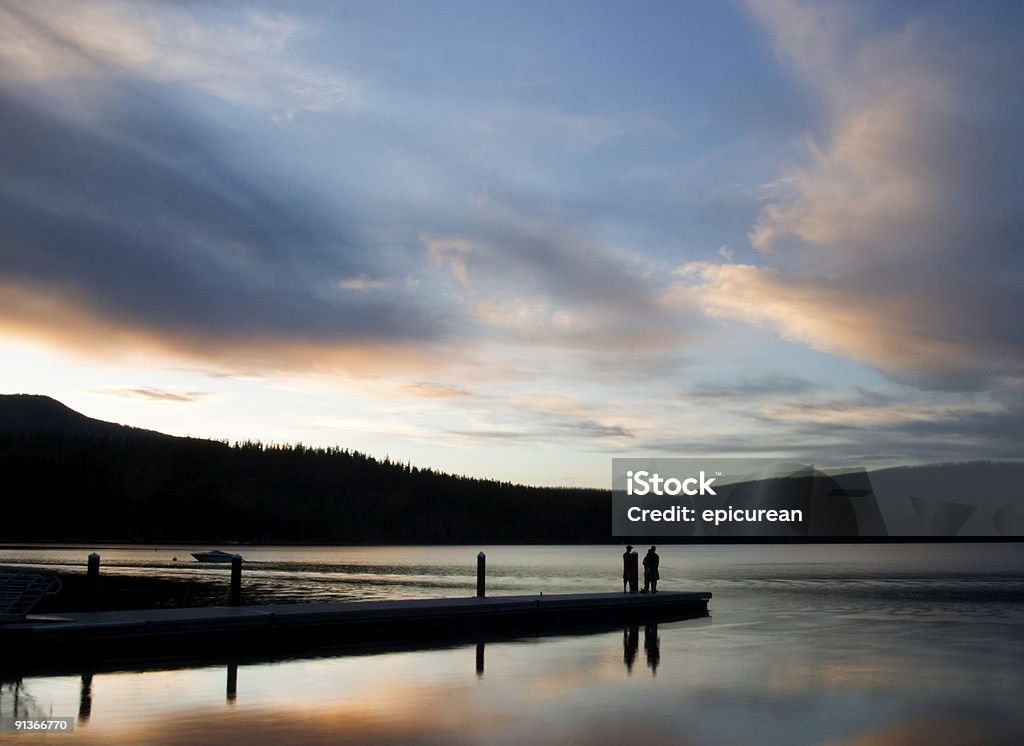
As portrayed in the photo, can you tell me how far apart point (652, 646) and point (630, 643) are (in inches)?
33.1

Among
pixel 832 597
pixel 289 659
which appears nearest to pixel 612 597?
pixel 289 659

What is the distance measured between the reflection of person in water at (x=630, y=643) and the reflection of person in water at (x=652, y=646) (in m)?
0.26

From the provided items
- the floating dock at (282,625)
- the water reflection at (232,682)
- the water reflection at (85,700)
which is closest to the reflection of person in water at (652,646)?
the floating dock at (282,625)

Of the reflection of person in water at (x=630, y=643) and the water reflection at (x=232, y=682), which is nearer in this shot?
the water reflection at (x=232, y=682)

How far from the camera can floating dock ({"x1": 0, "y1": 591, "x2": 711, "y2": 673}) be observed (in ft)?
65.7

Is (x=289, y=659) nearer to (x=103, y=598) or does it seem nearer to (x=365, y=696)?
(x=365, y=696)

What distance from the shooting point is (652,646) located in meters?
27.4

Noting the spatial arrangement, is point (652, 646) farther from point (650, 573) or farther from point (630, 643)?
point (650, 573)

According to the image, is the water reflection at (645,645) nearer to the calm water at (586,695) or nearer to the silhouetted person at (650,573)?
the calm water at (586,695)

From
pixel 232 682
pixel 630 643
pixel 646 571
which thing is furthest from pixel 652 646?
pixel 232 682

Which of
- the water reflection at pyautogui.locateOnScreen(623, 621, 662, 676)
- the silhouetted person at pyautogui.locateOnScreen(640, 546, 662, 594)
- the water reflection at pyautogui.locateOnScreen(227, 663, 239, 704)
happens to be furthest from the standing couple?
the water reflection at pyautogui.locateOnScreen(227, 663, 239, 704)

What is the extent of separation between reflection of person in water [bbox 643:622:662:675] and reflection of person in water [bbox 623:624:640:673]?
0.26 metres

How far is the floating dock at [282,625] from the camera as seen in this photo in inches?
789

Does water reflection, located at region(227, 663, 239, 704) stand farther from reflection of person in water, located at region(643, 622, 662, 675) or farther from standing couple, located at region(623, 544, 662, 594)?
standing couple, located at region(623, 544, 662, 594)
